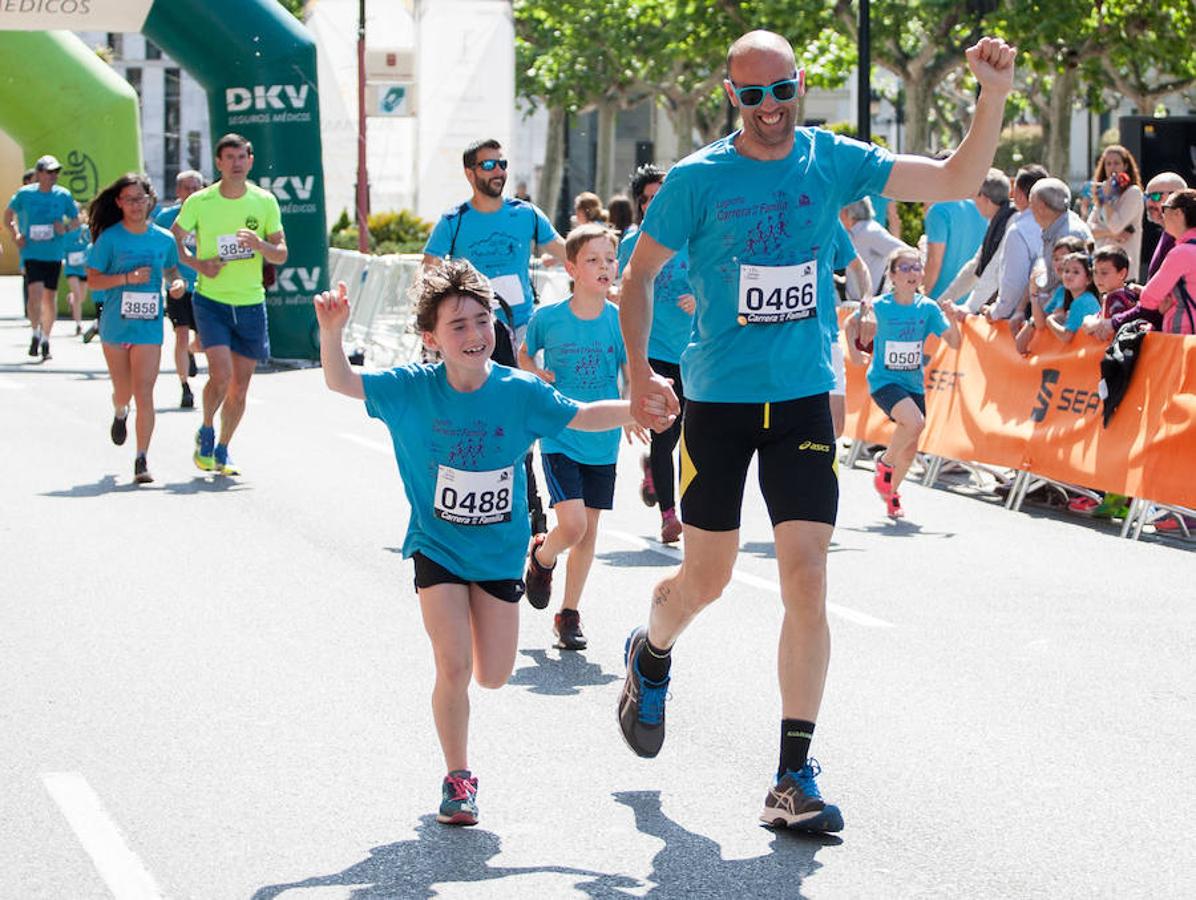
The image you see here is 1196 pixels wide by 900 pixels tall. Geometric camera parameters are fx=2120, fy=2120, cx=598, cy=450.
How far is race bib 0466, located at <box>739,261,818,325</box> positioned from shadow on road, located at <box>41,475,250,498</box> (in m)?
7.38

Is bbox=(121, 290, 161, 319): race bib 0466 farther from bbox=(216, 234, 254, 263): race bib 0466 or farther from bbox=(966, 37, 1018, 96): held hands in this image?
bbox=(966, 37, 1018, 96): held hands

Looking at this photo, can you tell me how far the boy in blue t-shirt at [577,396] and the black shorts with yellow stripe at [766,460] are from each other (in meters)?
2.26

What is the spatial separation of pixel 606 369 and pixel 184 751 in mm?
2655

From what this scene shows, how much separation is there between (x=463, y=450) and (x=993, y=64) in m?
1.75

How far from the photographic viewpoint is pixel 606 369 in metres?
8.52

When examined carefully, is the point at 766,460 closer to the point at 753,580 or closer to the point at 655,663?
the point at 655,663

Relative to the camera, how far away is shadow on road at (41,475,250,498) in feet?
41.3

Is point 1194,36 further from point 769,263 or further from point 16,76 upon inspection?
point 769,263

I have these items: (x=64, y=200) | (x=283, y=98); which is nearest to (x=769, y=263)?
(x=283, y=98)

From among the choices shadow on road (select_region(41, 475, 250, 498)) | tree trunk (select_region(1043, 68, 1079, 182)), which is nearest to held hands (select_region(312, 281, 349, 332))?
shadow on road (select_region(41, 475, 250, 498))

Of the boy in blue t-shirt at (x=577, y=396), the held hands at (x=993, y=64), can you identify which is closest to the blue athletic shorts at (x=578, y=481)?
the boy in blue t-shirt at (x=577, y=396)

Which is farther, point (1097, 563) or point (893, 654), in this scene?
point (1097, 563)

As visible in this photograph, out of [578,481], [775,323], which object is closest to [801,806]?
[775,323]

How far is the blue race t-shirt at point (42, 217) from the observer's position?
2283 centimetres
